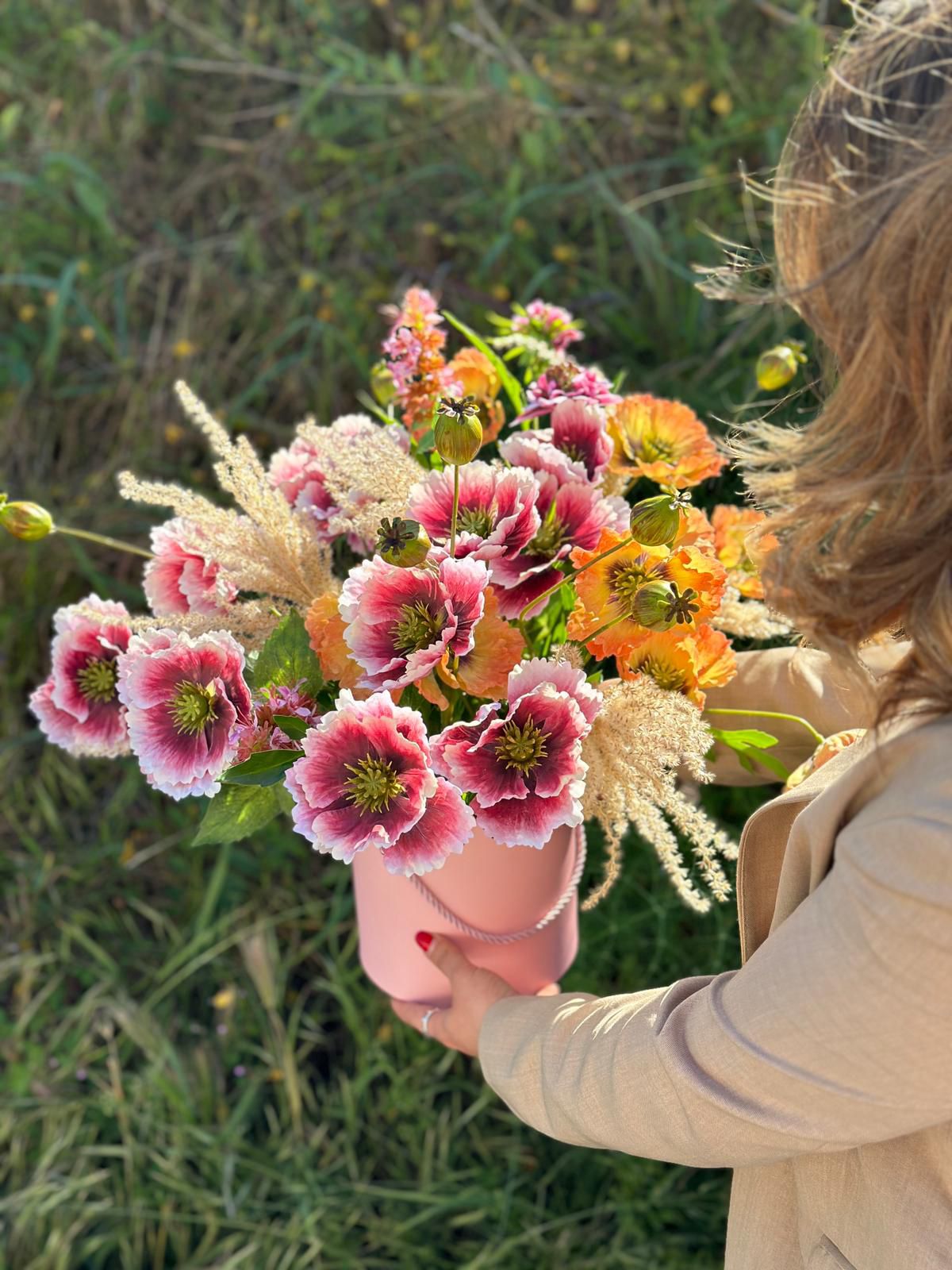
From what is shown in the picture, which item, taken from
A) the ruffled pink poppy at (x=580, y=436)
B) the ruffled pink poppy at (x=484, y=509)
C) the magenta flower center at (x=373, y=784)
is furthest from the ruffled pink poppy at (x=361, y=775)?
the ruffled pink poppy at (x=580, y=436)

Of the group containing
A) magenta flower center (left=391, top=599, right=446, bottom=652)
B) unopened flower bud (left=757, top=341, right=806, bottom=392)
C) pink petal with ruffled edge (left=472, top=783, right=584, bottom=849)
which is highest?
unopened flower bud (left=757, top=341, right=806, bottom=392)

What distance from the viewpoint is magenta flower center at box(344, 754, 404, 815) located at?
68 cm

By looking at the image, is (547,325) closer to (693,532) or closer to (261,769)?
(693,532)

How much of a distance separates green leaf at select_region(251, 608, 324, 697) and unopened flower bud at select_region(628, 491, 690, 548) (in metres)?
0.21

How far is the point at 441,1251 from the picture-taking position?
1.51 meters

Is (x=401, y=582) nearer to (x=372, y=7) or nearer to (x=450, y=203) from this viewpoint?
(x=450, y=203)

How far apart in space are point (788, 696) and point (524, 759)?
0.31 metres

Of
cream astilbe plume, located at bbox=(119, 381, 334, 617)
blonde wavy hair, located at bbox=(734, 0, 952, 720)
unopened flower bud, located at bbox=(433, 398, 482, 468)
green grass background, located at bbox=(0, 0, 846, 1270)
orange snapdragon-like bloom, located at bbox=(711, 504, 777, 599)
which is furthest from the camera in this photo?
green grass background, located at bbox=(0, 0, 846, 1270)

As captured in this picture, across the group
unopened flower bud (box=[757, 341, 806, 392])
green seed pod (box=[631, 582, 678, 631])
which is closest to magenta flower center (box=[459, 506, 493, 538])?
green seed pod (box=[631, 582, 678, 631])

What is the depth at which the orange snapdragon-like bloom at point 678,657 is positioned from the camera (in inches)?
30.1

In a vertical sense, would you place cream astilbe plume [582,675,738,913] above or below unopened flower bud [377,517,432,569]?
below

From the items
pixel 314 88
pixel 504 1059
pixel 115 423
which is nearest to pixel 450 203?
pixel 314 88

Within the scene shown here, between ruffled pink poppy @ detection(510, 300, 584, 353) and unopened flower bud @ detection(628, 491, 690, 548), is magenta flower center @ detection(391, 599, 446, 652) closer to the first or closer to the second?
unopened flower bud @ detection(628, 491, 690, 548)

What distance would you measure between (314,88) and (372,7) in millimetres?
214
